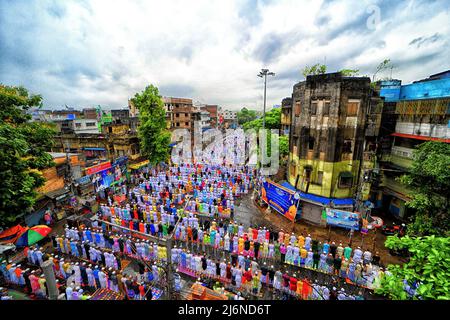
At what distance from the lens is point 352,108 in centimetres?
1584

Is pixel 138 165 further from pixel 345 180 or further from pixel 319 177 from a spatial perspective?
pixel 345 180

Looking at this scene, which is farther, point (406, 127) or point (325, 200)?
point (325, 200)

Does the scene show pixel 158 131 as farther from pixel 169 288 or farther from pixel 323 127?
pixel 169 288

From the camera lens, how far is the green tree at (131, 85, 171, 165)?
84.0 feet

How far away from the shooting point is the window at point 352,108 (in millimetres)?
15734

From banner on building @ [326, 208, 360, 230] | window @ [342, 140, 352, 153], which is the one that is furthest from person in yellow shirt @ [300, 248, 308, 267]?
window @ [342, 140, 352, 153]

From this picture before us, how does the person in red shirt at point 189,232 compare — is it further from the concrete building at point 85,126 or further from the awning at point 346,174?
the concrete building at point 85,126

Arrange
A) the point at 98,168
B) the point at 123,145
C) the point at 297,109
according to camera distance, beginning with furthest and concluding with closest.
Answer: the point at 123,145 < the point at 98,168 < the point at 297,109

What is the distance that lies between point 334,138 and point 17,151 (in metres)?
20.0

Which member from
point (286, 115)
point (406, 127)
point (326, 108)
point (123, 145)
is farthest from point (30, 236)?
point (286, 115)

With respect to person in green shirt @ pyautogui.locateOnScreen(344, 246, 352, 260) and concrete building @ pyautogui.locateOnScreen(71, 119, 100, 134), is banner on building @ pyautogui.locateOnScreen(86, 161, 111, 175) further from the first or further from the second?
person in green shirt @ pyautogui.locateOnScreen(344, 246, 352, 260)

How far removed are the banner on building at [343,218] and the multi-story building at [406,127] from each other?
4.09 meters
